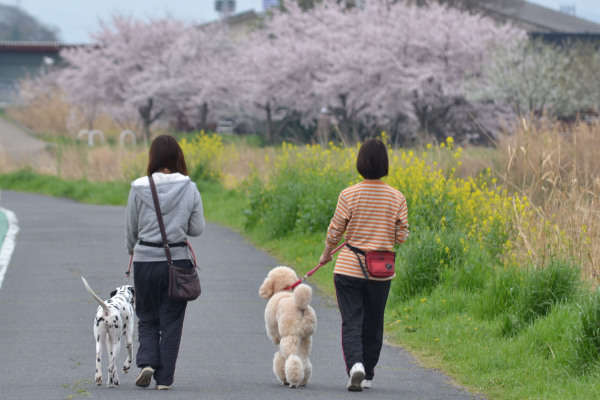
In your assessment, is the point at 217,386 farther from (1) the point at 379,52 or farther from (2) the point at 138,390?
(1) the point at 379,52

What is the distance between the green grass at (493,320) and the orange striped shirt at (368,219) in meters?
1.25

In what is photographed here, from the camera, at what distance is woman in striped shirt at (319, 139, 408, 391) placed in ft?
20.5

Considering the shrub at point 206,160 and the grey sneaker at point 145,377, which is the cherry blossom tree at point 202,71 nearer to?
the shrub at point 206,160

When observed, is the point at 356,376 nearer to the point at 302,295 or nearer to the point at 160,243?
the point at 302,295

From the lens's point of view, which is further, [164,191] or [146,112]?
[146,112]

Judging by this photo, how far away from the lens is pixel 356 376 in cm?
625

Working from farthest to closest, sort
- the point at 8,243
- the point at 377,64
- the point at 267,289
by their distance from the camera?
the point at 377,64 → the point at 8,243 → the point at 267,289

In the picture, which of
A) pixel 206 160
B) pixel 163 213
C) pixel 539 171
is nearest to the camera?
pixel 163 213

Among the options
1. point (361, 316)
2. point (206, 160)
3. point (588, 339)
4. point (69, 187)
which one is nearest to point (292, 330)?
point (361, 316)

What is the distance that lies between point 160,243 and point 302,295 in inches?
39.0

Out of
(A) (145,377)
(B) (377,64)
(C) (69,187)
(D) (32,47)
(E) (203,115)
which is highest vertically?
(A) (145,377)

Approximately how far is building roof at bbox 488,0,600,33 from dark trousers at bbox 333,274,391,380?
51.7 m

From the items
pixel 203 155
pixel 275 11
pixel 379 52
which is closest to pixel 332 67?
pixel 379 52

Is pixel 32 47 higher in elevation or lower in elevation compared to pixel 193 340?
lower
